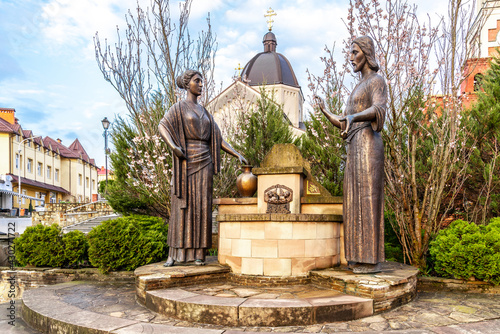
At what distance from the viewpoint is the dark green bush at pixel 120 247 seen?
708 centimetres

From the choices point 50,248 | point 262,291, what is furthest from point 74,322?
point 50,248

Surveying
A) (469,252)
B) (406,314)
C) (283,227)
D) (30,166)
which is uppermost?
(30,166)

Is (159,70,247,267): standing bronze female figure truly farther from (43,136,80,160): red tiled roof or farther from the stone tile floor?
(43,136,80,160): red tiled roof

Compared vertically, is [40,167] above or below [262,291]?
above

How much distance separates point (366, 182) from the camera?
5.20 metres

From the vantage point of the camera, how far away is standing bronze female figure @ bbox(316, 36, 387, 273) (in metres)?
5.12

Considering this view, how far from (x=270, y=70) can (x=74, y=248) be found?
96.6ft

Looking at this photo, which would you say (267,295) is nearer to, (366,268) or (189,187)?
(366,268)

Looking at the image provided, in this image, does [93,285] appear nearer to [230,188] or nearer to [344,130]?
[344,130]

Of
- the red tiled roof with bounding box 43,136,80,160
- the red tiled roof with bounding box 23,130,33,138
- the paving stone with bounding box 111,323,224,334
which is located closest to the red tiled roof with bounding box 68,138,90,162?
the red tiled roof with bounding box 43,136,80,160

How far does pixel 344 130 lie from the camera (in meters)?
5.09

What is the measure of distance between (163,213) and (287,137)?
5210mm

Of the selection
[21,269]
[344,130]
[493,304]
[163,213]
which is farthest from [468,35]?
[163,213]

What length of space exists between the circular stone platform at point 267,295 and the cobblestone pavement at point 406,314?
9 cm
